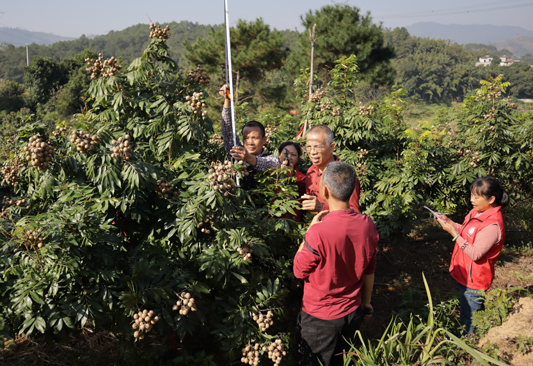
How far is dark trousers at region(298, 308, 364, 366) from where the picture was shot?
2.39 metres

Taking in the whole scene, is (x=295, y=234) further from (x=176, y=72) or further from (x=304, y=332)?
(x=176, y=72)

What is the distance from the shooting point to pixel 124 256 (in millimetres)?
2416

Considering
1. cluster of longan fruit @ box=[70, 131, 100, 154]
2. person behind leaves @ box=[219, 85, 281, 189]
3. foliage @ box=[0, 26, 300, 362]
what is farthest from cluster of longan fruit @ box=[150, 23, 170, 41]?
cluster of longan fruit @ box=[70, 131, 100, 154]

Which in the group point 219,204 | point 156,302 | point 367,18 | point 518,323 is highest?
point 367,18

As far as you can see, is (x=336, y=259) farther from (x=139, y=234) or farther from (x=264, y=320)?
(x=139, y=234)

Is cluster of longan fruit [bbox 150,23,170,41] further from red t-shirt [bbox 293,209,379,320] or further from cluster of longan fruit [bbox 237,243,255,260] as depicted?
red t-shirt [bbox 293,209,379,320]

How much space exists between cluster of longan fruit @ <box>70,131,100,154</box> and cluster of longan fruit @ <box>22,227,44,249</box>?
51cm

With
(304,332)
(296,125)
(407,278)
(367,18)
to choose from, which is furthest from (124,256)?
(367,18)

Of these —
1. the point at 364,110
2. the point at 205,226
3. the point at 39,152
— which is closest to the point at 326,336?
the point at 205,226

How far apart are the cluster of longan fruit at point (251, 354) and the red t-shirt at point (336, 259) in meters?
0.44

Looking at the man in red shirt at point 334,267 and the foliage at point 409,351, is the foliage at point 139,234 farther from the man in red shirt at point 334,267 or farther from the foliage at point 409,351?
the foliage at point 409,351

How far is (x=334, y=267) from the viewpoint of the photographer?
2.22 meters

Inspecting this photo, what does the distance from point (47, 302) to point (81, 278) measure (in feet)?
0.67

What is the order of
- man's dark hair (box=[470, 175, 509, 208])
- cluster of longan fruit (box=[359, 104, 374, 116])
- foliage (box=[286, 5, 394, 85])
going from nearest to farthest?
man's dark hair (box=[470, 175, 509, 208]), cluster of longan fruit (box=[359, 104, 374, 116]), foliage (box=[286, 5, 394, 85])
